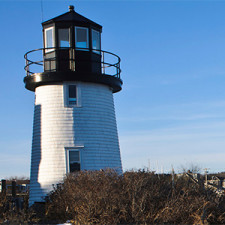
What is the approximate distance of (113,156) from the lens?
69.1ft

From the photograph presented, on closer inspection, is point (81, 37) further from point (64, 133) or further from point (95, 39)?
point (64, 133)

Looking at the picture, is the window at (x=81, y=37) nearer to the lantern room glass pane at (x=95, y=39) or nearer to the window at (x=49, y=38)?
the lantern room glass pane at (x=95, y=39)

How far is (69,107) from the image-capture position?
66.9 ft

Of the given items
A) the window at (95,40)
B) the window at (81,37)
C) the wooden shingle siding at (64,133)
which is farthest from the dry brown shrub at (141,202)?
the window at (95,40)

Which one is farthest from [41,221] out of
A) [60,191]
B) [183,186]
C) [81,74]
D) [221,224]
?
[81,74]

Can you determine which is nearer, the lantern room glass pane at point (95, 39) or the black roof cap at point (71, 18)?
the black roof cap at point (71, 18)

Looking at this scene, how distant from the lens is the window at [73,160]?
64.8 ft

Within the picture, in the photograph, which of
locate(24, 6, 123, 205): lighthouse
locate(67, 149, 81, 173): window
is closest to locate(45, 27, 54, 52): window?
locate(24, 6, 123, 205): lighthouse

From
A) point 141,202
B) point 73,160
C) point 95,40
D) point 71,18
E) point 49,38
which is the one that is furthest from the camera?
point 95,40

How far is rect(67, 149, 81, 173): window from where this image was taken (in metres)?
19.8

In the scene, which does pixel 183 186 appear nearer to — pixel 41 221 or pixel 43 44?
pixel 41 221

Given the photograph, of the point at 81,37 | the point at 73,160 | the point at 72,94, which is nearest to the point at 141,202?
the point at 73,160

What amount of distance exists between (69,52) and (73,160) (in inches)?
200

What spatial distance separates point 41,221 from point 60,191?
4.91 ft
